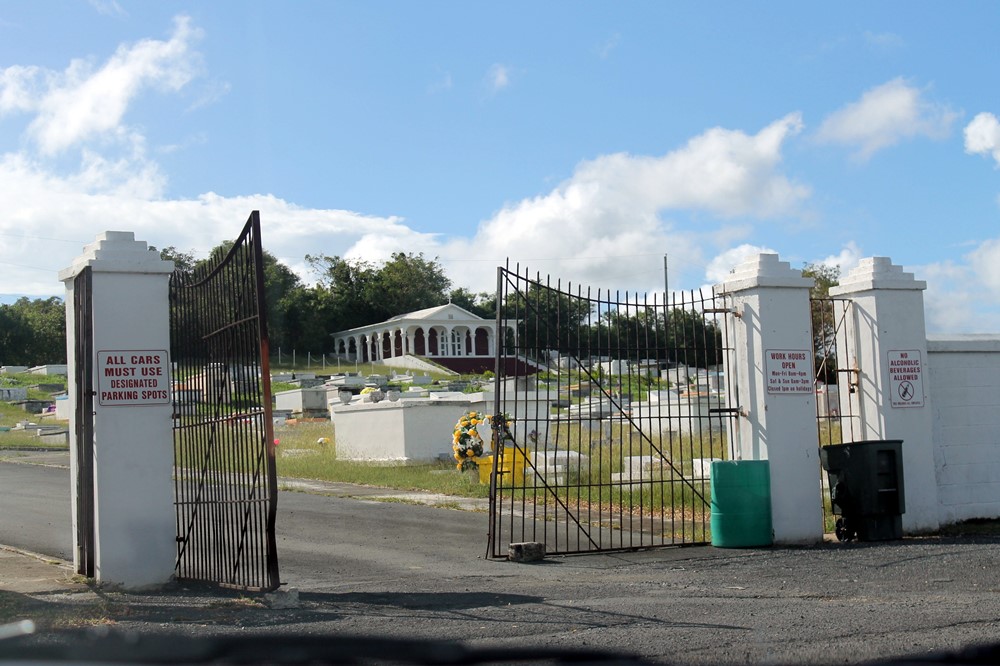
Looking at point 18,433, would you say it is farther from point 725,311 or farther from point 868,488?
point 868,488

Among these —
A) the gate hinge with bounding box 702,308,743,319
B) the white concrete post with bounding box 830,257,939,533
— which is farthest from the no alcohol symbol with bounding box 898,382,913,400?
the gate hinge with bounding box 702,308,743,319

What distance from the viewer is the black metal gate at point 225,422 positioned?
852cm

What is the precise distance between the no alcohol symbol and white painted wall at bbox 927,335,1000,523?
0.46m

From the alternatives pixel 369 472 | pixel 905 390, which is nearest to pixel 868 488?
pixel 905 390

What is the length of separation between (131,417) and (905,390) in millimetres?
8397

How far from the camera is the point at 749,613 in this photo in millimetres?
7617

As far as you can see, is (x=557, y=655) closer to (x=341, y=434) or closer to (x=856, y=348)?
(x=856, y=348)

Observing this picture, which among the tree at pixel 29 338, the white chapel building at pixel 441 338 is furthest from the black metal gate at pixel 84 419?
the tree at pixel 29 338

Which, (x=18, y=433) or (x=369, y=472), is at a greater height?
(x=18, y=433)

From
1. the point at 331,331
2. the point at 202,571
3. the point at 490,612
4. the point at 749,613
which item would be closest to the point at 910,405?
the point at 749,613

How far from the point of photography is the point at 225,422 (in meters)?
9.16

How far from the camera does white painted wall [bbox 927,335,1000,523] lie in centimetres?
1274

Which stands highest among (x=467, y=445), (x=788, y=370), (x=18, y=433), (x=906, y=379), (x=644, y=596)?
(x=788, y=370)

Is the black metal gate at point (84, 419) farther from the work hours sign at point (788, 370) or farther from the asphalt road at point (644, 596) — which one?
Answer: the work hours sign at point (788, 370)
